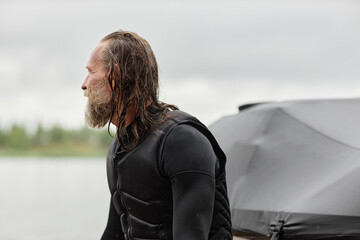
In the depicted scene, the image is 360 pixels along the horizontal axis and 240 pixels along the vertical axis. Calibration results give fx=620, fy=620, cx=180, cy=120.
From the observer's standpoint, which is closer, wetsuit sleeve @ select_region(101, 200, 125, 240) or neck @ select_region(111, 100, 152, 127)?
neck @ select_region(111, 100, 152, 127)

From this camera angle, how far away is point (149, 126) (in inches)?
106

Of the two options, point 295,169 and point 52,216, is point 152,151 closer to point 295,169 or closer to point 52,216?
point 295,169

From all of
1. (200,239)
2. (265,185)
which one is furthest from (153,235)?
(265,185)

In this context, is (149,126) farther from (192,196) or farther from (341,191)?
(341,191)

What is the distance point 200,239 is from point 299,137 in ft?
12.1

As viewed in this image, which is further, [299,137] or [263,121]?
[263,121]

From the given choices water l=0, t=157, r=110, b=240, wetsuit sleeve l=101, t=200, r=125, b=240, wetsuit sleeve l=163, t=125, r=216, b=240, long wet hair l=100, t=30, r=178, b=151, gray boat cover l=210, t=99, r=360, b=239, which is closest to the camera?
wetsuit sleeve l=163, t=125, r=216, b=240

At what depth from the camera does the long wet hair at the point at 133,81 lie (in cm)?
262

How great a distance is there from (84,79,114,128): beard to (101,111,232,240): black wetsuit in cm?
17

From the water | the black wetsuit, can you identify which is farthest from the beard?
the water

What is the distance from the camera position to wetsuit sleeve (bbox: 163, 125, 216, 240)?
2.48 m

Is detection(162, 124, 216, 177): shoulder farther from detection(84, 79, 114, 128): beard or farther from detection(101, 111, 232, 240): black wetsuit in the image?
detection(84, 79, 114, 128): beard

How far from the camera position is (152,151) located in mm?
2617

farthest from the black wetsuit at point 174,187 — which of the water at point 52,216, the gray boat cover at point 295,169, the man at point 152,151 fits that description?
the water at point 52,216
